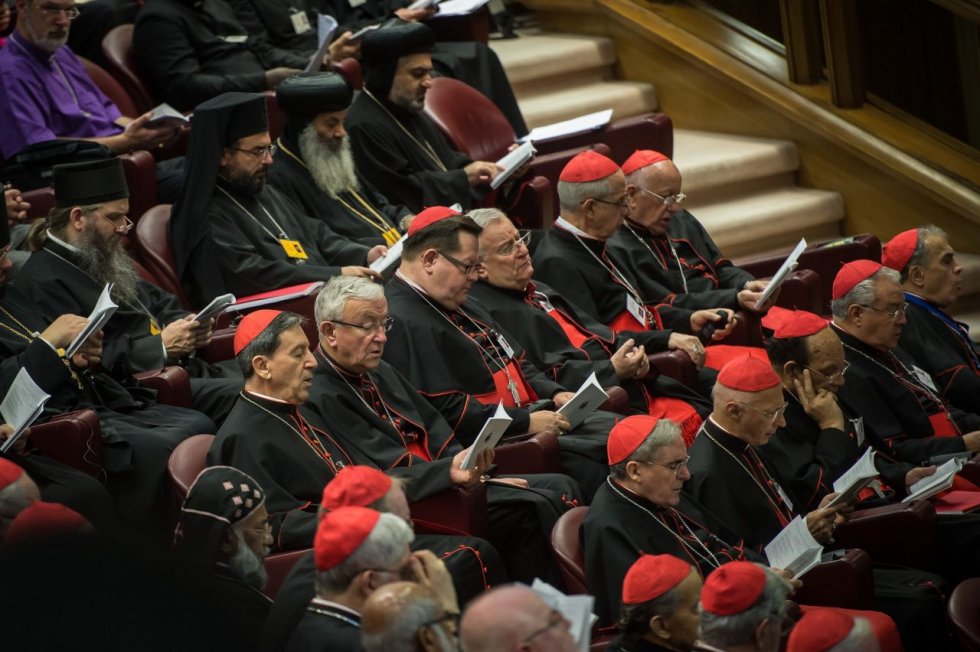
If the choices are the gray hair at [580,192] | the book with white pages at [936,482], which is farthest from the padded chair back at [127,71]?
the book with white pages at [936,482]

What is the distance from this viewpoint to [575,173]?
17.8 feet

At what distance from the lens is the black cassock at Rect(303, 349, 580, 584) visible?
381 cm

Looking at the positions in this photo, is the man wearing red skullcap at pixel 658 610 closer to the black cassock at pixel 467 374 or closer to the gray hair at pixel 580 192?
the black cassock at pixel 467 374

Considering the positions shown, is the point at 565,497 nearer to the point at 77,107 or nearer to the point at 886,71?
the point at 77,107

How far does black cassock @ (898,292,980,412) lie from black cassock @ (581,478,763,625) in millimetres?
1664

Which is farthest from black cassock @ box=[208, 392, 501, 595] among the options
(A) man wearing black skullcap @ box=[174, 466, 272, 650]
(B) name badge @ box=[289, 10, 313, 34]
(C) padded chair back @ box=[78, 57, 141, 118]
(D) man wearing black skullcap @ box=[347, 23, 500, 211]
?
(B) name badge @ box=[289, 10, 313, 34]

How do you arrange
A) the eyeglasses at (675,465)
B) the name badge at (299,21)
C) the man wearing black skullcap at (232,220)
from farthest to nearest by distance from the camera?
the name badge at (299,21)
the man wearing black skullcap at (232,220)
the eyeglasses at (675,465)

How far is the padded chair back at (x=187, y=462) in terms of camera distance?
354 cm

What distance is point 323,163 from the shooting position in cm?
564

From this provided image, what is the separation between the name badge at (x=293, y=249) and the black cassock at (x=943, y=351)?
7.92ft

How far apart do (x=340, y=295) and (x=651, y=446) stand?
104 centimetres

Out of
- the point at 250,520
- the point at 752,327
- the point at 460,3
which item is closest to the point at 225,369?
the point at 250,520

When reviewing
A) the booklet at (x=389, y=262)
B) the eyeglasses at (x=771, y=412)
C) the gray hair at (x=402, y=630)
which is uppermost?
the gray hair at (x=402, y=630)

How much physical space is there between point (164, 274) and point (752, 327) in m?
2.38
